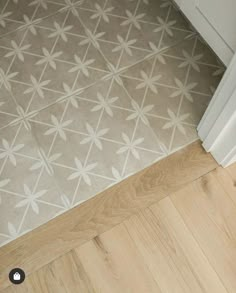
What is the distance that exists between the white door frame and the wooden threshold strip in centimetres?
5

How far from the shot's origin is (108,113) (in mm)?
1229

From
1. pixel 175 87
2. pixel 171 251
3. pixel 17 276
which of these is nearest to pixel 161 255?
pixel 171 251

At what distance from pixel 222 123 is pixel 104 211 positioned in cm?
42

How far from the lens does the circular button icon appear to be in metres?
1.00

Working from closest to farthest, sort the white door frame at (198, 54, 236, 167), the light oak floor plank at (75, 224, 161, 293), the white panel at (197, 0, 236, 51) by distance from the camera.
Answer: the white door frame at (198, 54, 236, 167)
the light oak floor plank at (75, 224, 161, 293)
the white panel at (197, 0, 236, 51)

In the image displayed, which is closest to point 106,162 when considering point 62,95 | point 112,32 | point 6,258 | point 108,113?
point 108,113

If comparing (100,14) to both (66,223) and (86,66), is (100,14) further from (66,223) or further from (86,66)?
(66,223)

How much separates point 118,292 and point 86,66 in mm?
752

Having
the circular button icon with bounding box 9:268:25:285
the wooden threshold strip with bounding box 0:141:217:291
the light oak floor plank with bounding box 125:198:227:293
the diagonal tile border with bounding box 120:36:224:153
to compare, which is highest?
the diagonal tile border with bounding box 120:36:224:153

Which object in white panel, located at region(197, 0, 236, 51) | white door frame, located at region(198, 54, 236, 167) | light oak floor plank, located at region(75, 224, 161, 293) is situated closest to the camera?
white door frame, located at region(198, 54, 236, 167)

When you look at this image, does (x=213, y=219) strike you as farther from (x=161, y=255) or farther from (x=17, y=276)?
(x=17, y=276)

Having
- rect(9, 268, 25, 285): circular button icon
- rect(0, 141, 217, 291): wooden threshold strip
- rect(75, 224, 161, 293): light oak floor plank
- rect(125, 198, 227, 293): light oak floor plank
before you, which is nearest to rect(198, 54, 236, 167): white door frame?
rect(0, 141, 217, 291): wooden threshold strip

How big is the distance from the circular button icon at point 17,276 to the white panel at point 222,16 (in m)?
0.93

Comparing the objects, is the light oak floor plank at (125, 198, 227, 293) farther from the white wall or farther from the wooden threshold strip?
the white wall
